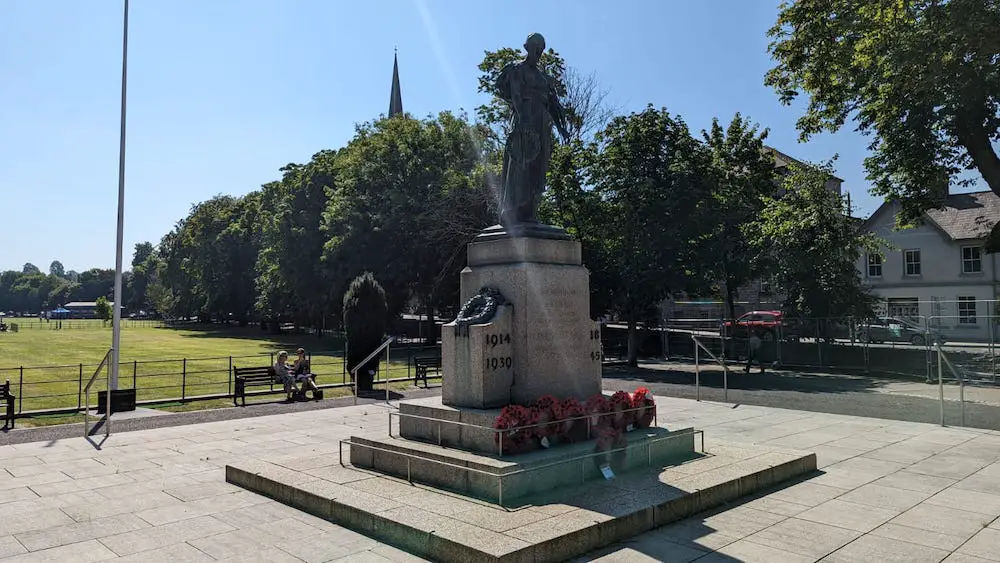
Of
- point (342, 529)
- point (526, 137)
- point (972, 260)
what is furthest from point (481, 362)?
point (972, 260)

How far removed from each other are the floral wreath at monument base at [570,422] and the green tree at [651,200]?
57.6 ft

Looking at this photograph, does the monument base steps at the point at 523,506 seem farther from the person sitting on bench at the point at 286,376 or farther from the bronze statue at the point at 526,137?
the person sitting on bench at the point at 286,376

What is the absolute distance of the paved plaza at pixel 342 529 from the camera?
5.71 metres

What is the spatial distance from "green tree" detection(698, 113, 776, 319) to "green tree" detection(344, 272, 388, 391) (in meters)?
13.4

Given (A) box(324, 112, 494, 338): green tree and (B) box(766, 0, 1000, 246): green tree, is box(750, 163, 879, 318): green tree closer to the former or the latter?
(B) box(766, 0, 1000, 246): green tree

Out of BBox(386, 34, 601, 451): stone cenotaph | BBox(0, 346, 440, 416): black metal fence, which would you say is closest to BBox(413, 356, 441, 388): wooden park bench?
BBox(0, 346, 440, 416): black metal fence

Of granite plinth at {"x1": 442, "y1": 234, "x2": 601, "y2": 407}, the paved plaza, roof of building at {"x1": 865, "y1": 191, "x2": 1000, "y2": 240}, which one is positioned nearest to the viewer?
the paved plaza

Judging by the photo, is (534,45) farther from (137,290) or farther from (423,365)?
(137,290)

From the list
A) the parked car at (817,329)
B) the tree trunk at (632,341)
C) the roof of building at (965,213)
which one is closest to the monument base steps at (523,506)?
the tree trunk at (632,341)

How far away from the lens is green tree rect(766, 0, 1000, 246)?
17.3 metres

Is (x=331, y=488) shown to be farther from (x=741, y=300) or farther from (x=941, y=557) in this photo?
(x=741, y=300)

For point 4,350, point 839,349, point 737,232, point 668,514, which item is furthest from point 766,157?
point 4,350

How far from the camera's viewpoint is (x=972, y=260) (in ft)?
132

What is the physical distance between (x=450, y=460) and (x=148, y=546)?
302cm
